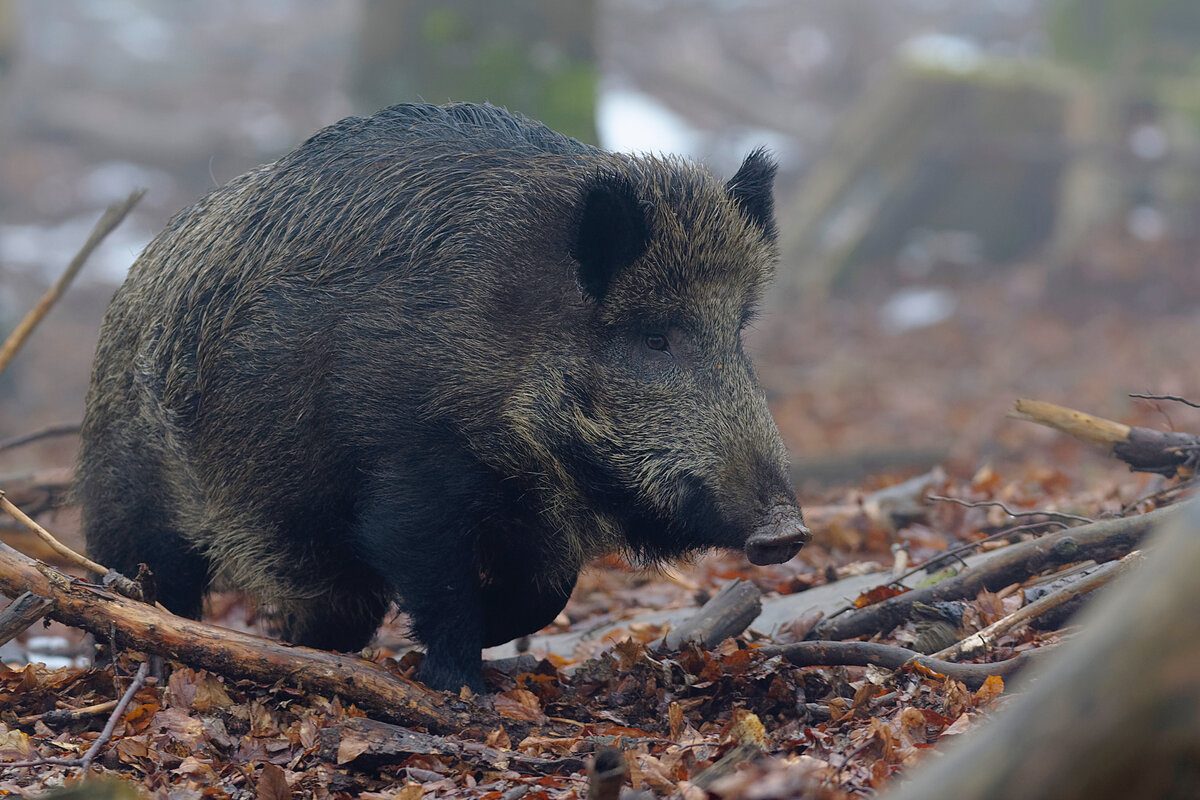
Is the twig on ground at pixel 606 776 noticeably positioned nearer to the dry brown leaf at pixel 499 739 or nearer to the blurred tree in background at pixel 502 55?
the dry brown leaf at pixel 499 739

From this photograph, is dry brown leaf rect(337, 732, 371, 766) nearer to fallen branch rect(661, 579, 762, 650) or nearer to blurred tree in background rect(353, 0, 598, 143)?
fallen branch rect(661, 579, 762, 650)

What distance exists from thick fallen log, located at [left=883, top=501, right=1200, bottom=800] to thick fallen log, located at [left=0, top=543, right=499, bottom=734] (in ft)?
9.32

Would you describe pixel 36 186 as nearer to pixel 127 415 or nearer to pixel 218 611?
pixel 218 611

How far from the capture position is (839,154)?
18922mm

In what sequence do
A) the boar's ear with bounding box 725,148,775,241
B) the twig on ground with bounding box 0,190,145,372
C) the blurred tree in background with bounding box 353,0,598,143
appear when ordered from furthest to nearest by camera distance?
the blurred tree in background with bounding box 353,0,598,143, the twig on ground with bounding box 0,190,145,372, the boar's ear with bounding box 725,148,775,241

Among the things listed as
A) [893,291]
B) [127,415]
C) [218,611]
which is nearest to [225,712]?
[127,415]

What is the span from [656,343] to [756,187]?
44.4 inches

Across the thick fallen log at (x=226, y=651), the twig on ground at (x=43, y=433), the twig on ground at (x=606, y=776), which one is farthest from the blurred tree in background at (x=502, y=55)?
the twig on ground at (x=606, y=776)

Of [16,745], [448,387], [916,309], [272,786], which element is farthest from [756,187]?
[916,309]

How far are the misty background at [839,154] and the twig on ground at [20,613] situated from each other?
5872 mm

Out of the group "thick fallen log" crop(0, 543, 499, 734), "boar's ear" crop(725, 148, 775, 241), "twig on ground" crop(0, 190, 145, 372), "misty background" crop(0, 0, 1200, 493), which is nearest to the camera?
"thick fallen log" crop(0, 543, 499, 734)

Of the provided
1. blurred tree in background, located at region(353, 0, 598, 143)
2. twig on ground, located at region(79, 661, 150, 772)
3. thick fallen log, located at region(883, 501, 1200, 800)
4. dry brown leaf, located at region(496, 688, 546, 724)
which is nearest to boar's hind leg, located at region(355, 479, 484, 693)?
dry brown leaf, located at region(496, 688, 546, 724)

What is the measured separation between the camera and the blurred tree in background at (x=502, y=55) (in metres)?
11.1

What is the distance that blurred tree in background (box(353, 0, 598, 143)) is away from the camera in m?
11.1
